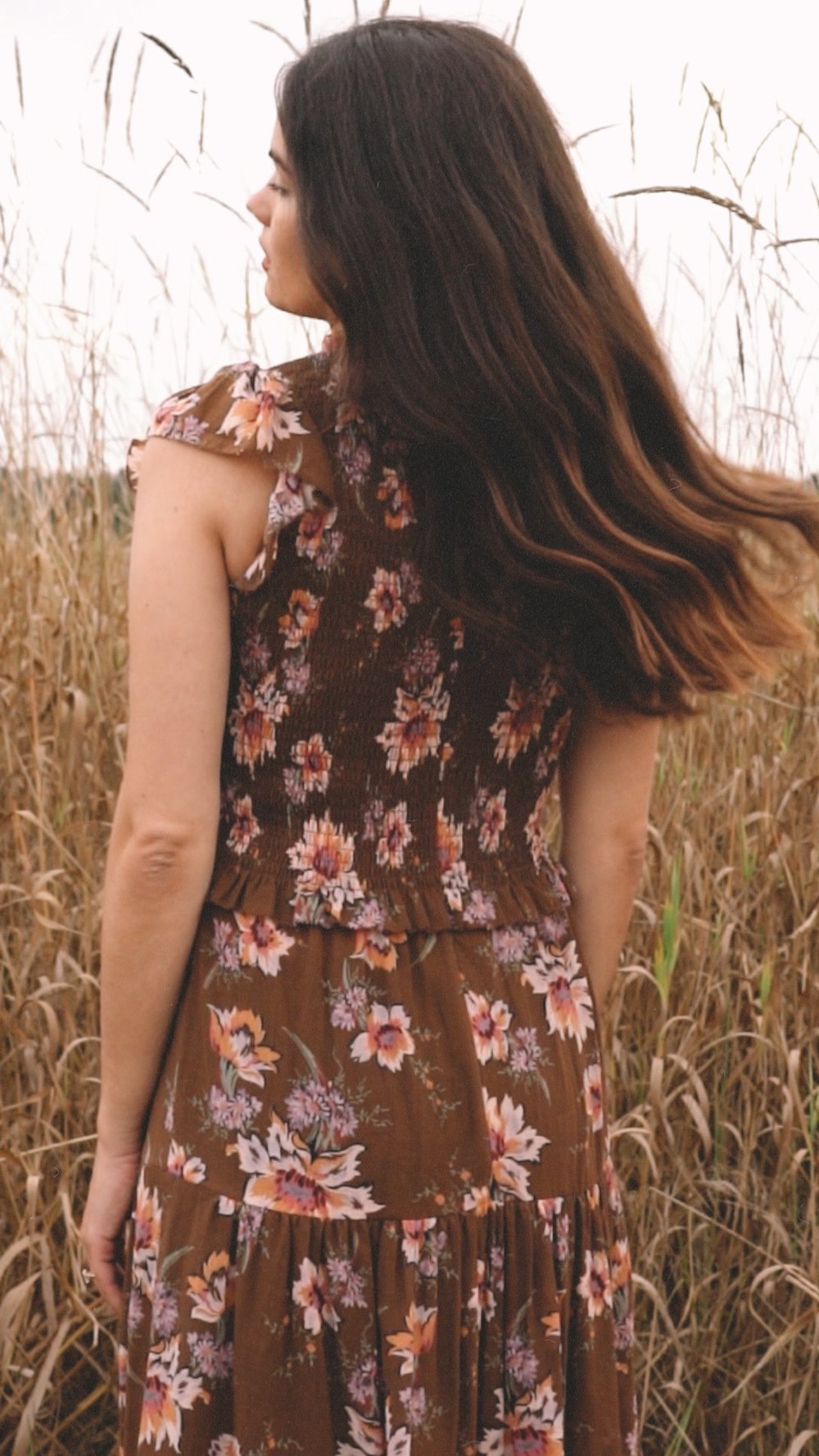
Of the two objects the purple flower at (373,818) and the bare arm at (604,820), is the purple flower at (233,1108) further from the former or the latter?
the bare arm at (604,820)

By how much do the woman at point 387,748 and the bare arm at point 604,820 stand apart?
0.09 meters

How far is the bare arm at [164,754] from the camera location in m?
1.09

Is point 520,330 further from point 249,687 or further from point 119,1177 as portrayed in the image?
point 119,1177

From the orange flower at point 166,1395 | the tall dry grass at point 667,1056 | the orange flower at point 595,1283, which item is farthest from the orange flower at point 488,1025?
the tall dry grass at point 667,1056

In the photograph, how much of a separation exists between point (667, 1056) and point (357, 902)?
2.99 ft

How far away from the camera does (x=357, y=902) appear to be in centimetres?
118

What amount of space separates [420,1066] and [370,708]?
27 cm

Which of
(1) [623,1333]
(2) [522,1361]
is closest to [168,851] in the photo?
(2) [522,1361]

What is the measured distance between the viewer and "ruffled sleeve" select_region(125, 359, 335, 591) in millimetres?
1088

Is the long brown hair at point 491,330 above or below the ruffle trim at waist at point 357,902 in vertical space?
above

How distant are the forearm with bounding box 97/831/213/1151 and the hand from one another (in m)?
0.06

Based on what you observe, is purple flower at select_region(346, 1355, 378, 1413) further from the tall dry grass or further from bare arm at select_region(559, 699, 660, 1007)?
the tall dry grass

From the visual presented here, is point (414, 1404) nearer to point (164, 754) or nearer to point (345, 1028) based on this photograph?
point (345, 1028)

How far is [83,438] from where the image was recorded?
256 cm
